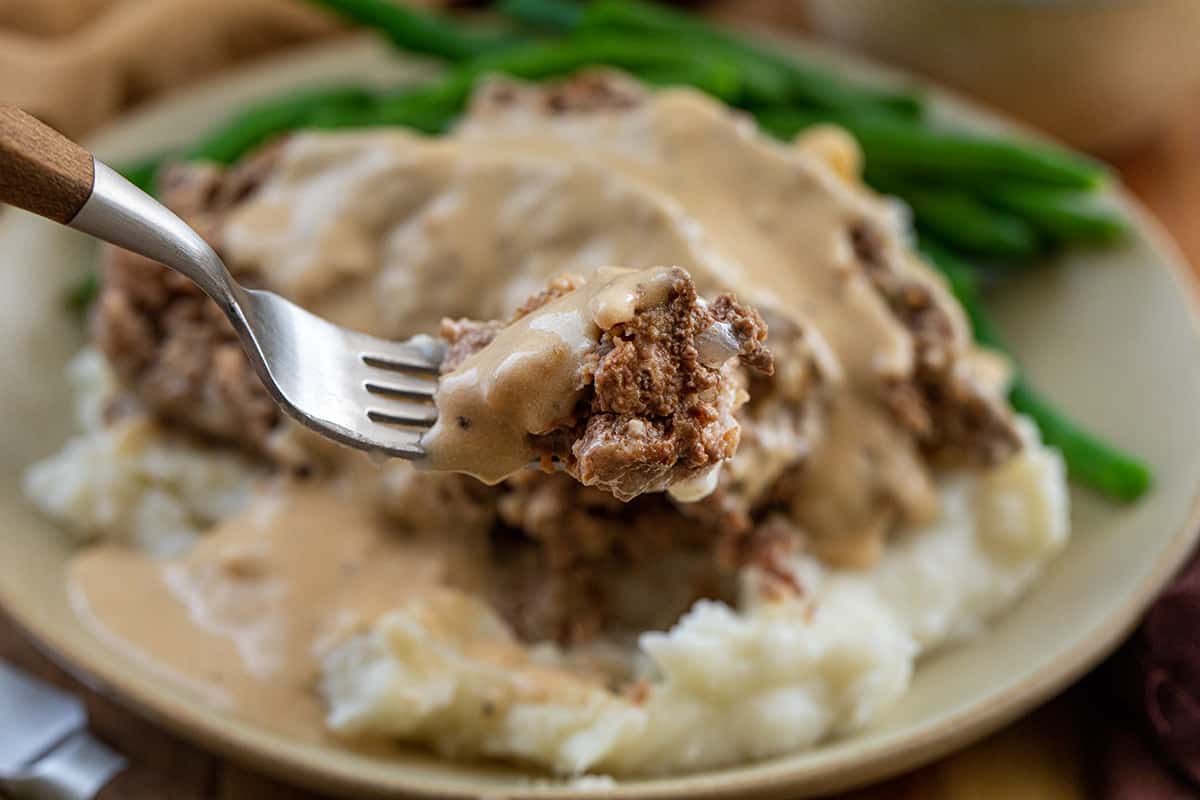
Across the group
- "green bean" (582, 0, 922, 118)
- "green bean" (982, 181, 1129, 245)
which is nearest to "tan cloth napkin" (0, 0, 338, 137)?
"green bean" (582, 0, 922, 118)

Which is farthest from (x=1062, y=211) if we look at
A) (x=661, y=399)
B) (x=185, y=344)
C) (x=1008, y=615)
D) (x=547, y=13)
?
(x=185, y=344)

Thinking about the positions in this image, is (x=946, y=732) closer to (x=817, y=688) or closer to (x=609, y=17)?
(x=817, y=688)

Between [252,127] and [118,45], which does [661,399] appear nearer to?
[252,127]

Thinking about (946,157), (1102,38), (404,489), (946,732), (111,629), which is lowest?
(111,629)

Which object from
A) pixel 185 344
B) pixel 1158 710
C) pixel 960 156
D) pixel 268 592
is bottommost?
pixel 268 592

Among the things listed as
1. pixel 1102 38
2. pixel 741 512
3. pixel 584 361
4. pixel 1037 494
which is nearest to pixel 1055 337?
pixel 1037 494

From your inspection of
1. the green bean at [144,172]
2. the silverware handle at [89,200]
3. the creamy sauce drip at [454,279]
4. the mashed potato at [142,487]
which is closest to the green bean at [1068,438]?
the creamy sauce drip at [454,279]
